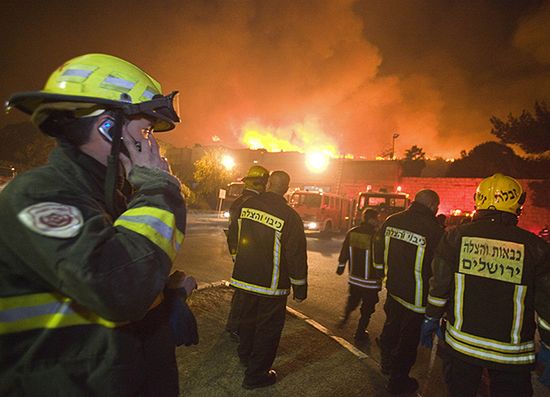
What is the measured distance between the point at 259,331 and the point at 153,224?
252 cm

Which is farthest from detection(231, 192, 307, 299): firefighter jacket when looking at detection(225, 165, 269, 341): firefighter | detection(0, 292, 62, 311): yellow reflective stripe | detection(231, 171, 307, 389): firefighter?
detection(0, 292, 62, 311): yellow reflective stripe

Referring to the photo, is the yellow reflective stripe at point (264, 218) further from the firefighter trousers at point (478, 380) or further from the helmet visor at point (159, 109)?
the helmet visor at point (159, 109)

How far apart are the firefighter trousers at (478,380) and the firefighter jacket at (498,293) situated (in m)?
0.08

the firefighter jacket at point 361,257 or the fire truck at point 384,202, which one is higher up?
the fire truck at point 384,202

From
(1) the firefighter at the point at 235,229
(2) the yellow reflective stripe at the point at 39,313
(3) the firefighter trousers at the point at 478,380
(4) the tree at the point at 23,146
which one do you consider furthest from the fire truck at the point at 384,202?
(4) the tree at the point at 23,146

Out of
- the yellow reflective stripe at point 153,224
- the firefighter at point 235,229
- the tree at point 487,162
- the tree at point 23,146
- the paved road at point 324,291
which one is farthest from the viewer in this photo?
the tree at point 487,162

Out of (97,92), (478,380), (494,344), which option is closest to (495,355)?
(494,344)

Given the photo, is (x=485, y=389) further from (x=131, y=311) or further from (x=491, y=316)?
(x=131, y=311)

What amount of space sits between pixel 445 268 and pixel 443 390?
1.71 m

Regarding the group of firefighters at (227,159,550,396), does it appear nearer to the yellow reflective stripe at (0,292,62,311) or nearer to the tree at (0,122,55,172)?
the yellow reflective stripe at (0,292,62,311)

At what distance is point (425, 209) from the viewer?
3807 millimetres

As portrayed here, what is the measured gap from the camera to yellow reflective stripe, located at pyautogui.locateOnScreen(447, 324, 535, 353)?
239 centimetres

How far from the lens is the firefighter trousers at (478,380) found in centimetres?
237

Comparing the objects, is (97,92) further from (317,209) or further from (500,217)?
(317,209)
